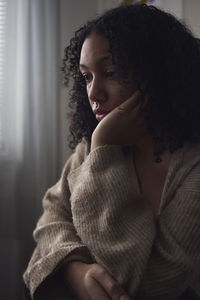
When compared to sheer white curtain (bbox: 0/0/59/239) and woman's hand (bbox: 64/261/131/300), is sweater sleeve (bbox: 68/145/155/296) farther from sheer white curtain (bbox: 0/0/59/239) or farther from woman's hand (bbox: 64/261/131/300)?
sheer white curtain (bbox: 0/0/59/239)

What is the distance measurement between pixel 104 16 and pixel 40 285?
661 mm

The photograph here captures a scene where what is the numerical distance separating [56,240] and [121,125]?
0.30 meters

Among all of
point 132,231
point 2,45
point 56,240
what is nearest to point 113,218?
point 132,231

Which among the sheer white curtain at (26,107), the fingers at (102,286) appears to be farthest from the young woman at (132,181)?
the sheer white curtain at (26,107)

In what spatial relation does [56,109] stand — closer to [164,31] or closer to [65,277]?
[164,31]

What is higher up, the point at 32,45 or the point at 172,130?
the point at 32,45

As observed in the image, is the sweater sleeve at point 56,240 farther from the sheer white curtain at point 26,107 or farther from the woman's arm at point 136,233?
the sheer white curtain at point 26,107

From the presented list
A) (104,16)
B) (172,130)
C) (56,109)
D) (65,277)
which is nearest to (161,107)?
(172,130)

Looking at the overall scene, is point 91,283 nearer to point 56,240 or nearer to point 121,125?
point 56,240

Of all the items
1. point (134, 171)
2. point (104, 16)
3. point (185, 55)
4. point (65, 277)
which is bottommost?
point (65, 277)

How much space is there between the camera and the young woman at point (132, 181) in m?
0.65

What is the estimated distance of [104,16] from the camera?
0.90m

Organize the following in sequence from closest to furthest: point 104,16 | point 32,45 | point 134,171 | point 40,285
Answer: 1. point 40,285
2. point 134,171
3. point 104,16
4. point 32,45

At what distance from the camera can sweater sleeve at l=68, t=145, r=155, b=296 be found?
63 centimetres
